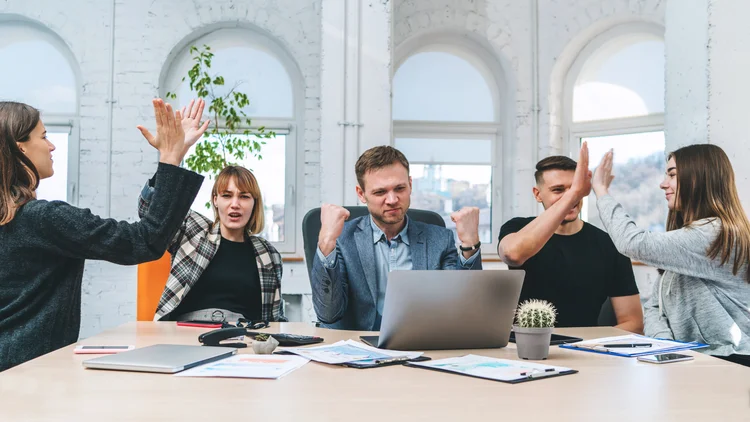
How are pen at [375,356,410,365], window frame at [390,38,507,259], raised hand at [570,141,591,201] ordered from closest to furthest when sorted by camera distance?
pen at [375,356,410,365]
raised hand at [570,141,591,201]
window frame at [390,38,507,259]

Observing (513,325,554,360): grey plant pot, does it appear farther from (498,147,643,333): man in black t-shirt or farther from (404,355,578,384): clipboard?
(498,147,643,333): man in black t-shirt

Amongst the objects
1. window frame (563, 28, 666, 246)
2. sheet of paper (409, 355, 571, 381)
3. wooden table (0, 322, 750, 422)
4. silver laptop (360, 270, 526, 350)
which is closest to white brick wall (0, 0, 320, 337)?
window frame (563, 28, 666, 246)

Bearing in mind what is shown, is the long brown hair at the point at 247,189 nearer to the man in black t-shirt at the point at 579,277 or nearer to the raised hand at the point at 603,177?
the man in black t-shirt at the point at 579,277

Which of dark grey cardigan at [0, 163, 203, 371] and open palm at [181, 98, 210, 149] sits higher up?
open palm at [181, 98, 210, 149]

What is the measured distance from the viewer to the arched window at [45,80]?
4961mm

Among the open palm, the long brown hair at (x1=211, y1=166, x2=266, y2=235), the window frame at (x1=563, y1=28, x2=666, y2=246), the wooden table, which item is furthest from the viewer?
the window frame at (x1=563, y1=28, x2=666, y2=246)

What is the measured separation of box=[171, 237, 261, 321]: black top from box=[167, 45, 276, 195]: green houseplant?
1924 mm

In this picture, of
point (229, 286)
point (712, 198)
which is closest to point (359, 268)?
point (229, 286)

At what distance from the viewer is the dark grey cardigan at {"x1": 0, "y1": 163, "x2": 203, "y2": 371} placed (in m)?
1.63

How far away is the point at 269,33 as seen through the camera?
4992 mm

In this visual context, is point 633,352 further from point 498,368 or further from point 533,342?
point 498,368

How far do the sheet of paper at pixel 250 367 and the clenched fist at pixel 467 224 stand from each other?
2.30ft

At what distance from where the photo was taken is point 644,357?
1514mm

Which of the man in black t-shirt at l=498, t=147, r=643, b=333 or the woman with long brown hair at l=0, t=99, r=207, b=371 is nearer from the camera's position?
the woman with long brown hair at l=0, t=99, r=207, b=371
